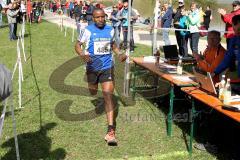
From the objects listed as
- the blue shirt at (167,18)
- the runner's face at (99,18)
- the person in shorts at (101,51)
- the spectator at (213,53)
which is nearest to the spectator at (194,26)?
the blue shirt at (167,18)

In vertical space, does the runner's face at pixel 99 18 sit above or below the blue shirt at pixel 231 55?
above

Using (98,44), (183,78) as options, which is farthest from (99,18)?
(183,78)

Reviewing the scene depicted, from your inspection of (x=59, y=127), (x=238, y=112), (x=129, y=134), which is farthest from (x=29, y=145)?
(x=238, y=112)

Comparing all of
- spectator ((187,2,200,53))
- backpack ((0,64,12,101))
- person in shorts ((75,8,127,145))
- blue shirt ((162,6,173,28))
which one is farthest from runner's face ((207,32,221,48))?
blue shirt ((162,6,173,28))

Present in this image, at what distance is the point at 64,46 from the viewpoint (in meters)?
17.1

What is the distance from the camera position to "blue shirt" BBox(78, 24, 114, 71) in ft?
21.2

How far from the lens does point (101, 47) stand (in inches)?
255

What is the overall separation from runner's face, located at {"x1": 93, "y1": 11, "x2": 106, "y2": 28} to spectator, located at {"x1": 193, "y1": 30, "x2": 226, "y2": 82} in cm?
173

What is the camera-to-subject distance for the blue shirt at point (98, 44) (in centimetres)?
646

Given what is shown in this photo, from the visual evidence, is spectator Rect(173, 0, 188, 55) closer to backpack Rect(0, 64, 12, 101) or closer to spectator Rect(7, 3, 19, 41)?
spectator Rect(7, 3, 19, 41)

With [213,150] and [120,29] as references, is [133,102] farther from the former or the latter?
[120,29]

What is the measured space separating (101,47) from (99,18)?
18.6 inches

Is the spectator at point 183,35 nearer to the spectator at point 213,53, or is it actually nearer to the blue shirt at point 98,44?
the spectator at point 213,53

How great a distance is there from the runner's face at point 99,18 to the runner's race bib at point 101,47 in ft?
0.91
